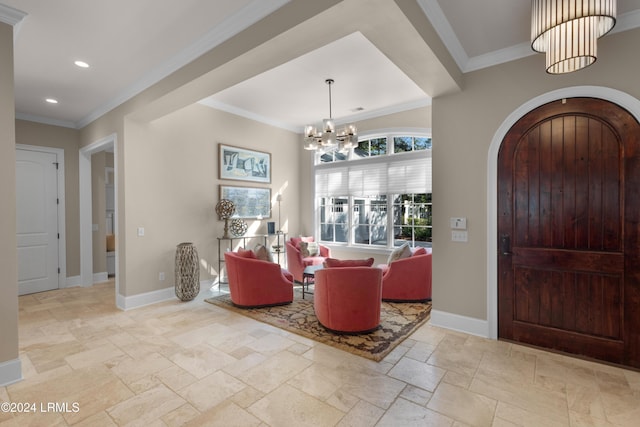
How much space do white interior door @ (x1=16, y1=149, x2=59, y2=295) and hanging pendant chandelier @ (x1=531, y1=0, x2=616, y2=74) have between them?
7110 millimetres

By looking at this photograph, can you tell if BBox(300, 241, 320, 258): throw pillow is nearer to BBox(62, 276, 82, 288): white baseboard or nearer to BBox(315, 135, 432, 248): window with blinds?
BBox(315, 135, 432, 248): window with blinds

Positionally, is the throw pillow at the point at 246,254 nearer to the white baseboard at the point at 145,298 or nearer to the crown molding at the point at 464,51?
the white baseboard at the point at 145,298

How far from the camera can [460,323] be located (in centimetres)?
339

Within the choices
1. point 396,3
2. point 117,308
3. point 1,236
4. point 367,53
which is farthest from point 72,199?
point 396,3

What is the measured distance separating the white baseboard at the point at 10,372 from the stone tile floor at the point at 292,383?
60mm

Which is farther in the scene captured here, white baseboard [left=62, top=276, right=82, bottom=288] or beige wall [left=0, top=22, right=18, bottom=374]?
white baseboard [left=62, top=276, right=82, bottom=288]

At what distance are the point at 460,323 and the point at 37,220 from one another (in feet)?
22.4

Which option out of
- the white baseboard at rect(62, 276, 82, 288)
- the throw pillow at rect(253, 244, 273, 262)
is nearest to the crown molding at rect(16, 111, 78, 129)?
the white baseboard at rect(62, 276, 82, 288)

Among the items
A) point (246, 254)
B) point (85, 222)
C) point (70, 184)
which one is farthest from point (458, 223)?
point (70, 184)

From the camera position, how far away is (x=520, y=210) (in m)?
3.04

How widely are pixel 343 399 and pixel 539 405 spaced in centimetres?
137

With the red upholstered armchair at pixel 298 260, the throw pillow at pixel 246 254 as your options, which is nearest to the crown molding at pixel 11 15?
the throw pillow at pixel 246 254

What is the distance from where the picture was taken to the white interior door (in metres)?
5.05

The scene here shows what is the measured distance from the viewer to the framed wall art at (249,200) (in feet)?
18.0
